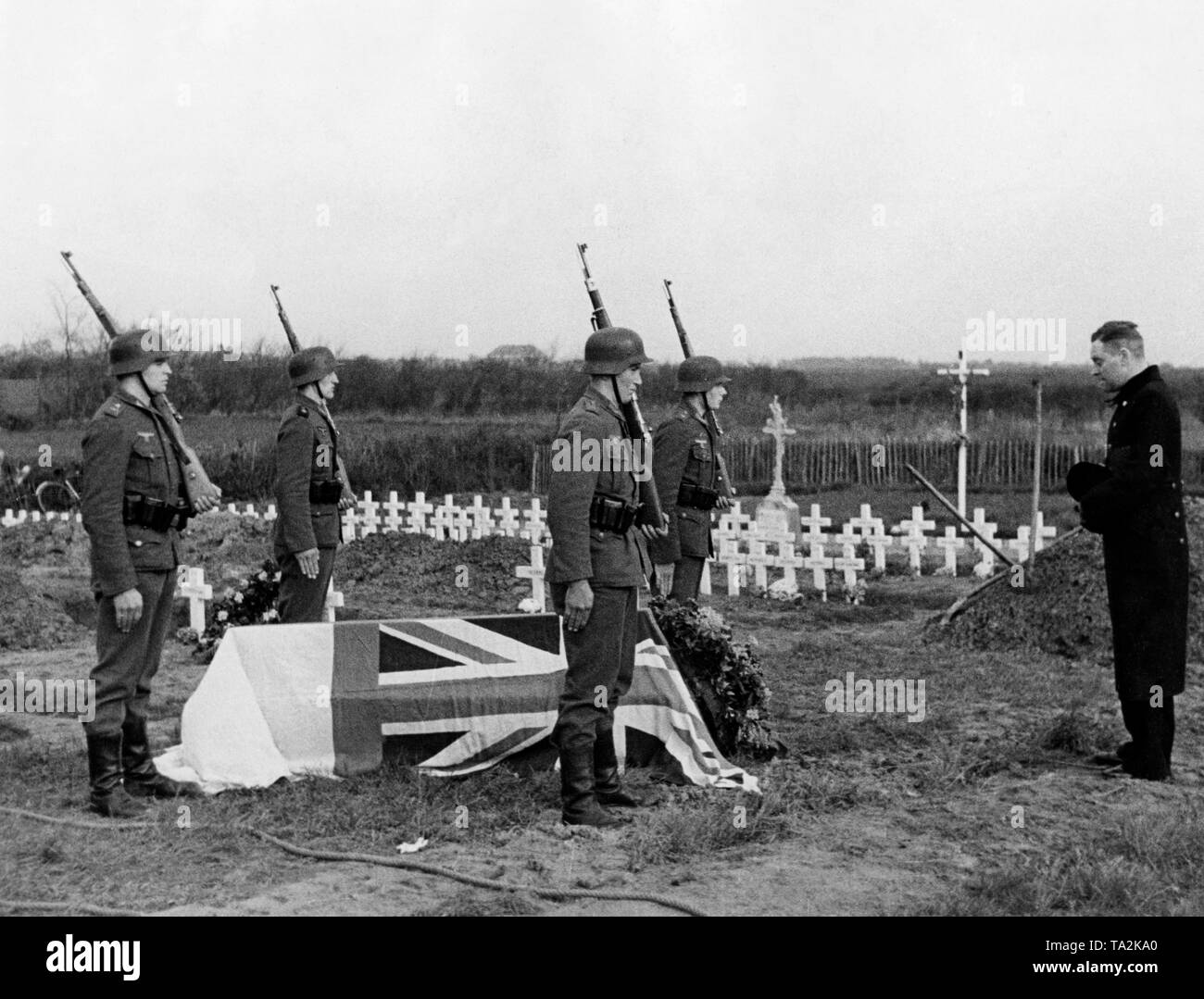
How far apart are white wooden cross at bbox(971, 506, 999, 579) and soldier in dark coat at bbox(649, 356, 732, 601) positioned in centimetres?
562

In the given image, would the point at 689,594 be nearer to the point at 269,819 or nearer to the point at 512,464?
the point at 269,819

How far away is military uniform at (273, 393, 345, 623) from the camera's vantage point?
8.26 m

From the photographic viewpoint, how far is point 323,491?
855 centimetres

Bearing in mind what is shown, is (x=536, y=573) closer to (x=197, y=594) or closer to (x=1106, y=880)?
(x=197, y=594)

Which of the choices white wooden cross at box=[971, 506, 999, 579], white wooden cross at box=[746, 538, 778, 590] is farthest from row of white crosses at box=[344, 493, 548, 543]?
white wooden cross at box=[971, 506, 999, 579]

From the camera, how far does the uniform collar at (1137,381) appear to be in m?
7.21

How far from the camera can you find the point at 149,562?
6.84 metres

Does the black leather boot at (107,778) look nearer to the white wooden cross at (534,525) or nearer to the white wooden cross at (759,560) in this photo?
the white wooden cross at (759,560)

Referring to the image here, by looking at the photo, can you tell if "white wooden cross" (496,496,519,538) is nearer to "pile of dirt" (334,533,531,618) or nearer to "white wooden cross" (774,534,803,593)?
"pile of dirt" (334,533,531,618)

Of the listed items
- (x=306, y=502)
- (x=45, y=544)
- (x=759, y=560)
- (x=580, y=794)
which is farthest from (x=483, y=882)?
(x=45, y=544)

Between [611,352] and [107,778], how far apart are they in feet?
10.1

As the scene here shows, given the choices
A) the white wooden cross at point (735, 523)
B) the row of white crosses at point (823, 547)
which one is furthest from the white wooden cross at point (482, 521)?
the white wooden cross at point (735, 523)

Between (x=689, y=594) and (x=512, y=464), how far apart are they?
15.9 m
